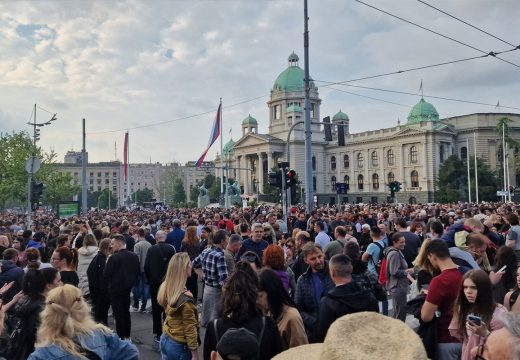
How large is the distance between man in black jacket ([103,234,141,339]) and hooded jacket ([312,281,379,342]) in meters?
4.46

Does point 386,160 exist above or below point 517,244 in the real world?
above

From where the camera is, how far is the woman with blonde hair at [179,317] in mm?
4883

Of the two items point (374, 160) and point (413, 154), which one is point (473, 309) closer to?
point (413, 154)

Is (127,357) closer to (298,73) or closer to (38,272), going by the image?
(38,272)

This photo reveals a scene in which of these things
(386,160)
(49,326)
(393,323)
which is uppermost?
(386,160)

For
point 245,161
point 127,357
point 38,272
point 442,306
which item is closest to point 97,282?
point 38,272

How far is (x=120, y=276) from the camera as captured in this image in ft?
25.6

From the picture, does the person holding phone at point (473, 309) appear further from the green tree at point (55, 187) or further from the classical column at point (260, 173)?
the classical column at point (260, 173)

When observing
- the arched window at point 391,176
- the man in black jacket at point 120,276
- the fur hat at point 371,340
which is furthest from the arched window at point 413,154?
the fur hat at point 371,340

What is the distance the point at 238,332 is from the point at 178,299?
2.36 m

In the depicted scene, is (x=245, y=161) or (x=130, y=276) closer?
(x=130, y=276)

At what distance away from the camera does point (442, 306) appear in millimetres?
4242

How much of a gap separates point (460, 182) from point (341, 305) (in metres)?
67.2

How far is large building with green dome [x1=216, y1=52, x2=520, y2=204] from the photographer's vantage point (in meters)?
73.7
